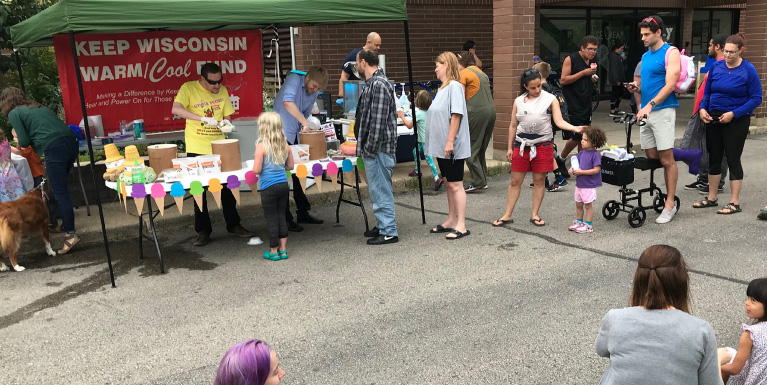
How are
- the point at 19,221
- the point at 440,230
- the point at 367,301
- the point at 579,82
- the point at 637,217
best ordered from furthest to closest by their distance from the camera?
the point at 579,82, the point at 440,230, the point at 637,217, the point at 19,221, the point at 367,301

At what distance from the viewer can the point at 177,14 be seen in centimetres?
583

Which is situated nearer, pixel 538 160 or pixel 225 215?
pixel 538 160

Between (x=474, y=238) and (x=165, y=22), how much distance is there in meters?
3.56

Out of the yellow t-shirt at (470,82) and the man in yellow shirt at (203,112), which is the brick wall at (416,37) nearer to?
the yellow t-shirt at (470,82)

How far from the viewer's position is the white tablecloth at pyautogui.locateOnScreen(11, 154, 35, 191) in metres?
6.83

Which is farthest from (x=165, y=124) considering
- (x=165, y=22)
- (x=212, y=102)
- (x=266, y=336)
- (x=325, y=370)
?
(x=325, y=370)

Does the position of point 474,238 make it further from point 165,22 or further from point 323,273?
point 165,22

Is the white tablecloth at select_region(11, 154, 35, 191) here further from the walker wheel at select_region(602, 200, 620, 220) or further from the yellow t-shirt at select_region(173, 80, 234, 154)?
the walker wheel at select_region(602, 200, 620, 220)

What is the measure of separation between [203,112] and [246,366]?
4980 millimetres

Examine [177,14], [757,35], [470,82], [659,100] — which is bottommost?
[659,100]

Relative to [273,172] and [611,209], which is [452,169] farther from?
[611,209]

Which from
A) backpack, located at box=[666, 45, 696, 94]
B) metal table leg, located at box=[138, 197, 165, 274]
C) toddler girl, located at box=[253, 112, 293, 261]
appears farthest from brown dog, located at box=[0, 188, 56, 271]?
backpack, located at box=[666, 45, 696, 94]

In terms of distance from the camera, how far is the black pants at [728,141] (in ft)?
23.5

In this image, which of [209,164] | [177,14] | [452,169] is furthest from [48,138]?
[452,169]
